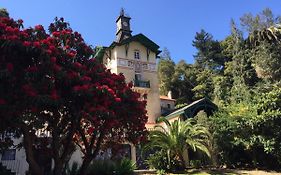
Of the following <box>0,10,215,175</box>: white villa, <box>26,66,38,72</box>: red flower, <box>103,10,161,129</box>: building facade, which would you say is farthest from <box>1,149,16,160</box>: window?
<box>103,10,161,129</box>: building facade

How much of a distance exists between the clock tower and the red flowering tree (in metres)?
24.3

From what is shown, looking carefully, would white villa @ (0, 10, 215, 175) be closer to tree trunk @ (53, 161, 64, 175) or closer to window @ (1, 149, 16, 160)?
window @ (1, 149, 16, 160)

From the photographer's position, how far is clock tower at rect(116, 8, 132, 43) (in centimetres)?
3875

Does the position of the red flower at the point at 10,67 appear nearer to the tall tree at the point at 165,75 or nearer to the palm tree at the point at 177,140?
the palm tree at the point at 177,140

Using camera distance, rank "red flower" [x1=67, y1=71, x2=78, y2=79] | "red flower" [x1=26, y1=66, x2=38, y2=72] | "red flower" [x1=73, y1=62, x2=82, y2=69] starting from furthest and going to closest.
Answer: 1. "red flower" [x1=73, y1=62, x2=82, y2=69]
2. "red flower" [x1=67, y1=71, x2=78, y2=79]
3. "red flower" [x1=26, y1=66, x2=38, y2=72]

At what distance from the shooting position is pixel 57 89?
41.3ft

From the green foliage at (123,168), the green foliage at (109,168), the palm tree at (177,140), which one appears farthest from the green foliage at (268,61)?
the green foliage at (109,168)

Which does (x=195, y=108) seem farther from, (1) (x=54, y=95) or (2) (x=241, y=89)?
(1) (x=54, y=95)

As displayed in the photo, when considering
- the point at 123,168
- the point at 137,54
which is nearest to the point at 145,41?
the point at 137,54

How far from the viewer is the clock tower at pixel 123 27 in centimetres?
3875

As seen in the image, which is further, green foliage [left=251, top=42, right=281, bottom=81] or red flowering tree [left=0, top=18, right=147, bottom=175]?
green foliage [left=251, top=42, right=281, bottom=81]

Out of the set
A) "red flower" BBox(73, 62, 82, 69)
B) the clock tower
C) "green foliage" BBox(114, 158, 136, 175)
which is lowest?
"green foliage" BBox(114, 158, 136, 175)

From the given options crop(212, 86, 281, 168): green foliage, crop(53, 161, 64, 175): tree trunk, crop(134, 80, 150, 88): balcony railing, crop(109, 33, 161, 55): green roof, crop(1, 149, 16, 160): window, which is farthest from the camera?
crop(109, 33, 161, 55): green roof

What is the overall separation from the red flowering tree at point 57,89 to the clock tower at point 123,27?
24299 millimetres
